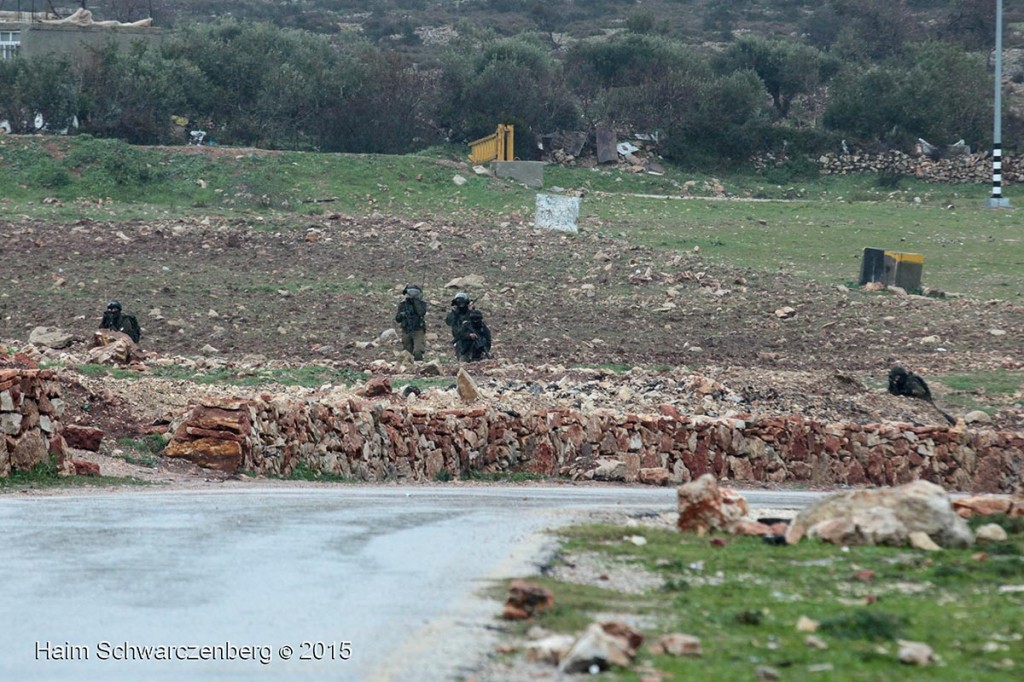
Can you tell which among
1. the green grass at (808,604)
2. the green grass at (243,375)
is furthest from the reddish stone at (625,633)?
the green grass at (243,375)

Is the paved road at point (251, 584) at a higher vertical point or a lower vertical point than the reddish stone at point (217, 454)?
higher

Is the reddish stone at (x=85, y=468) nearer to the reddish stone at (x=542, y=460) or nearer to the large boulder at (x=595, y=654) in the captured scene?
the reddish stone at (x=542, y=460)

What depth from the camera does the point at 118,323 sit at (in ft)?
84.6

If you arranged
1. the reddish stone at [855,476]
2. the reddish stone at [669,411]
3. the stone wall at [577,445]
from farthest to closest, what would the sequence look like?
the reddish stone at [855,476]
the reddish stone at [669,411]
the stone wall at [577,445]

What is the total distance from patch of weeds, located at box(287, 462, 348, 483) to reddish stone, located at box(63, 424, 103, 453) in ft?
6.86

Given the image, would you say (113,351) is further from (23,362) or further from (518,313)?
(518,313)

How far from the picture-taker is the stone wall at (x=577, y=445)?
17578 millimetres

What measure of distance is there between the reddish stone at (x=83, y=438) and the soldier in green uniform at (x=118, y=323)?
840cm

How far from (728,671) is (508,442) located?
474 inches

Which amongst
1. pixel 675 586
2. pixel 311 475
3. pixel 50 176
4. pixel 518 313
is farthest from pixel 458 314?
pixel 50 176

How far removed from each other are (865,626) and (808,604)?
0.76m

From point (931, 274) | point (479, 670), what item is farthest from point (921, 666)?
point (931, 274)

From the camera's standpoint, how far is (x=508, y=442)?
19.0 meters

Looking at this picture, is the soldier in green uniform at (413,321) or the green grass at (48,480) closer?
the green grass at (48,480)
